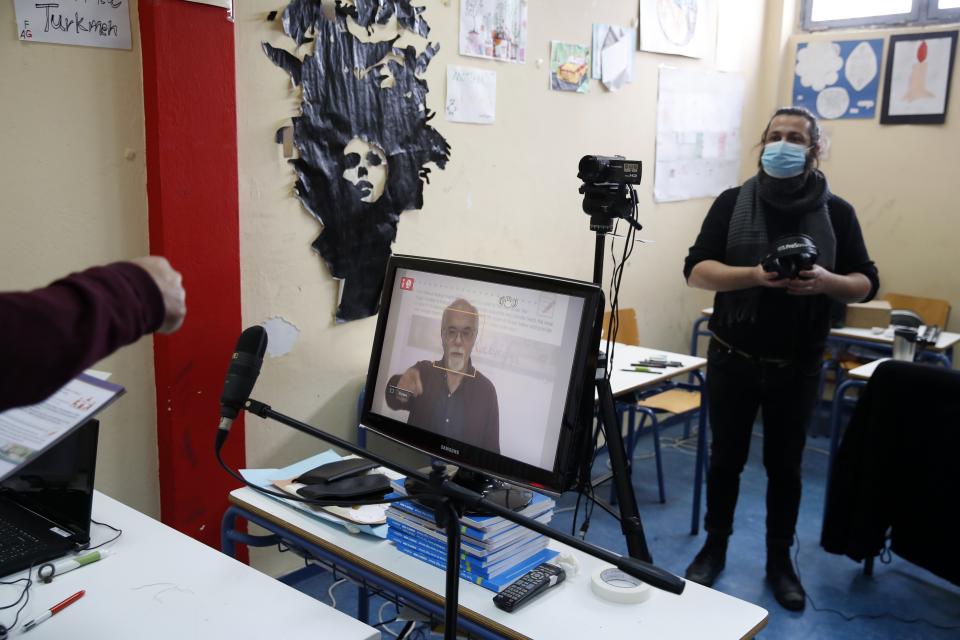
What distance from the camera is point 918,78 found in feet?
14.0

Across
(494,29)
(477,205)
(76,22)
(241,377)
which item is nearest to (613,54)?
(494,29)

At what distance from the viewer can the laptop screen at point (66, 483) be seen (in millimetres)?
1525

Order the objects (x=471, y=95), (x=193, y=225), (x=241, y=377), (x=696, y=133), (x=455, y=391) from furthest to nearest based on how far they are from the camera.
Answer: (x=696, y=133)
(x=471, y=95)
(x=193, y=225)
(x=455, y=391)
(x=241, y=377)

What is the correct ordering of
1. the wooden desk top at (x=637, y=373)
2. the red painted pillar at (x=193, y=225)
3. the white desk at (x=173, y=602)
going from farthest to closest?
the wooden desk top at (x=637, y=373), the red painted pillar at (x=193, y=225), the white desk at (x=173, y=602)

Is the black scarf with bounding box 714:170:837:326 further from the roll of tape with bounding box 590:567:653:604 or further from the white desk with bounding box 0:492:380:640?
the white desk with bounding box 0:492:380:640

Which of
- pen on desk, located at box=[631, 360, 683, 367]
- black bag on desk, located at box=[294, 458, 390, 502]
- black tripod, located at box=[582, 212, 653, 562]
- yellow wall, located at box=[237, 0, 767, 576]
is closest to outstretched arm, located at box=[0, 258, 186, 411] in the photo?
black bag on desk, located at box=[294, 458, 390, 502]

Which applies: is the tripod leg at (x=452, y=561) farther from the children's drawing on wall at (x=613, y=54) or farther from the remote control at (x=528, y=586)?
the children's drawing on wall at (x=613, y=54)

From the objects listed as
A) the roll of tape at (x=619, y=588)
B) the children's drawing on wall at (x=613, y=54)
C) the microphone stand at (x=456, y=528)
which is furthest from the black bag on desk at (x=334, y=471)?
the children's drawing on wall at (x=613, y=54)

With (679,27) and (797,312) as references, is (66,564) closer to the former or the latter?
(797,312)

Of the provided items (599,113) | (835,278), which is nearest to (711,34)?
(599,113)

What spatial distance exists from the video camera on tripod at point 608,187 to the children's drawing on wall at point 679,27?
2104 mm

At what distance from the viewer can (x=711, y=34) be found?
4.18 m

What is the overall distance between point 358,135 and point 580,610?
1.73 meters

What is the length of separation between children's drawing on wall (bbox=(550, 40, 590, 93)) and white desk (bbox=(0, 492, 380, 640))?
7.92ft
